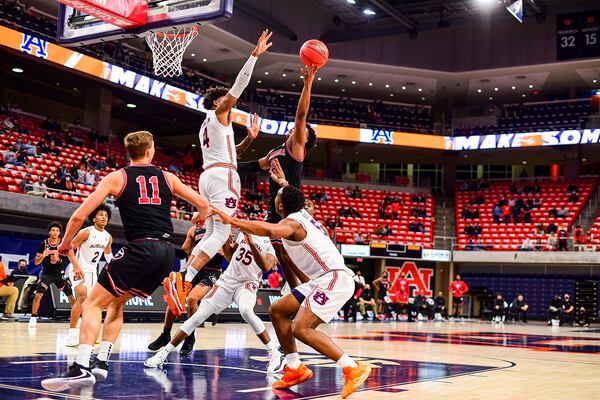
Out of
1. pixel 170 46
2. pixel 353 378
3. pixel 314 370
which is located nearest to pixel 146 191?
pixel 353 378

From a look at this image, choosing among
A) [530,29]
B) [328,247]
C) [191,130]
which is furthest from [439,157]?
[328,247]

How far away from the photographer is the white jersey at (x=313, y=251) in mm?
6555

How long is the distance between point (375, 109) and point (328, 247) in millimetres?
36163

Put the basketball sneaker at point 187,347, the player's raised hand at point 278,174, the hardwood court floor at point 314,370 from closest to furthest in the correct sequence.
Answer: the hardwood court floor at point 314,370
the player's raised hand at point 278,174
the basketball sneaker at point 187,347

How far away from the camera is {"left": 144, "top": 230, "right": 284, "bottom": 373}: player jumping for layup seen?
799 cm

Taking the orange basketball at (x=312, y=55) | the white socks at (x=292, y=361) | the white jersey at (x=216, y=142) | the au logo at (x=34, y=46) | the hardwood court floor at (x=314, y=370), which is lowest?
the hardwood court floor at (x=314, y=370)

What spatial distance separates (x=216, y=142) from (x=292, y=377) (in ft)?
9.97

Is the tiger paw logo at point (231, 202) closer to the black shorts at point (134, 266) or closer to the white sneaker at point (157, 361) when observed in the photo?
the white sneaker at point (157, 361)

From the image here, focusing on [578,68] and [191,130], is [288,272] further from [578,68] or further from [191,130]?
[578,68]

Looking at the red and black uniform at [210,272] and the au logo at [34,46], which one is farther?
the au logo at [34,46]

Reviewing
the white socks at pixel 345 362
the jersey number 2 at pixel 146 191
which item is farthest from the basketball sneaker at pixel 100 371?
the white socks at pixel 345 362

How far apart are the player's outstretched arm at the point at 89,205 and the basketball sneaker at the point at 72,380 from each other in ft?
3.25

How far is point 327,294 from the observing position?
647 centimetres

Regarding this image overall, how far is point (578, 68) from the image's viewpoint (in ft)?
120
